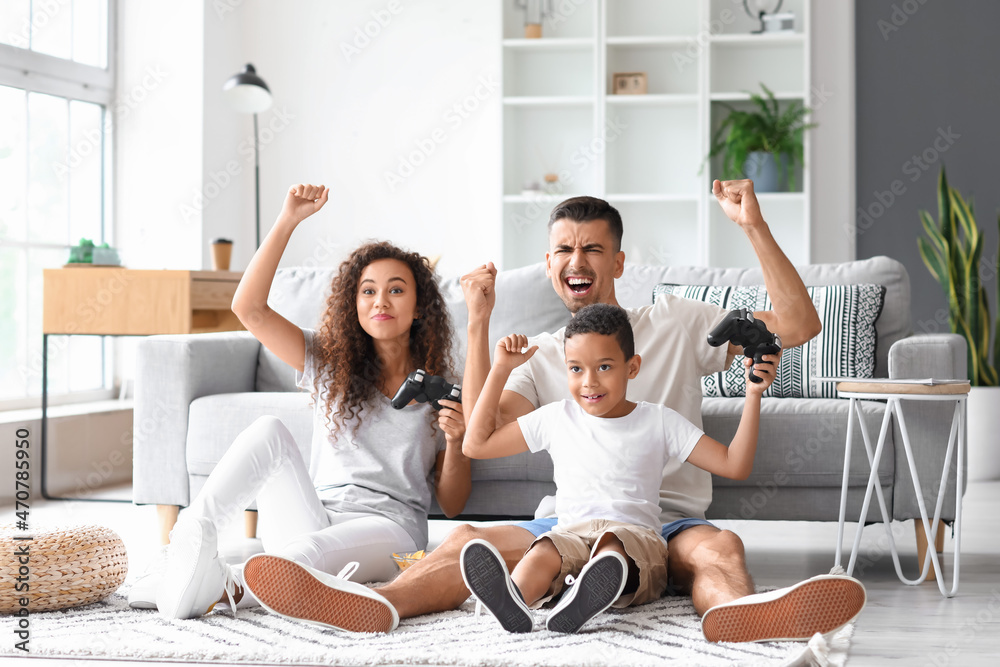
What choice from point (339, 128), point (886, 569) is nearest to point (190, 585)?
point (886, 569)

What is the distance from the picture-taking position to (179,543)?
1.73m

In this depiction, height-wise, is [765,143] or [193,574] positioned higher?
[765,143]

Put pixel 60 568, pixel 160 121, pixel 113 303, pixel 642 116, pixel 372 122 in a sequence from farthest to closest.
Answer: pixel 372 122 → pixel 642 116 → pixel 160 121 → pixel 113 303 → pixel 60 568

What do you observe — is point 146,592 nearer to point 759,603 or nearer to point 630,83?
point 759,603

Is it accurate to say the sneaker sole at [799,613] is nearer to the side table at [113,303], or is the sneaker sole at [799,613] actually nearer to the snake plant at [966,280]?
the side table at [113,303]

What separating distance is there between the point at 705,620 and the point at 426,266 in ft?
3.27

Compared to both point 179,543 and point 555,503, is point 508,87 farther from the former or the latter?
point 179,543

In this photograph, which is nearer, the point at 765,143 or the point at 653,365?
the point at 653,365

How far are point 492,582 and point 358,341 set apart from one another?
76 cm

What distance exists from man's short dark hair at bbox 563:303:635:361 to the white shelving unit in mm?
2710

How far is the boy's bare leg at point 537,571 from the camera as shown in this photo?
5.52 ft

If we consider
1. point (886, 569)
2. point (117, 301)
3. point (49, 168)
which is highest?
point (49, 168)

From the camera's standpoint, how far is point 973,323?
4.05m

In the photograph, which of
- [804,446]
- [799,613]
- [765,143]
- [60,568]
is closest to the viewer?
[799,613]
